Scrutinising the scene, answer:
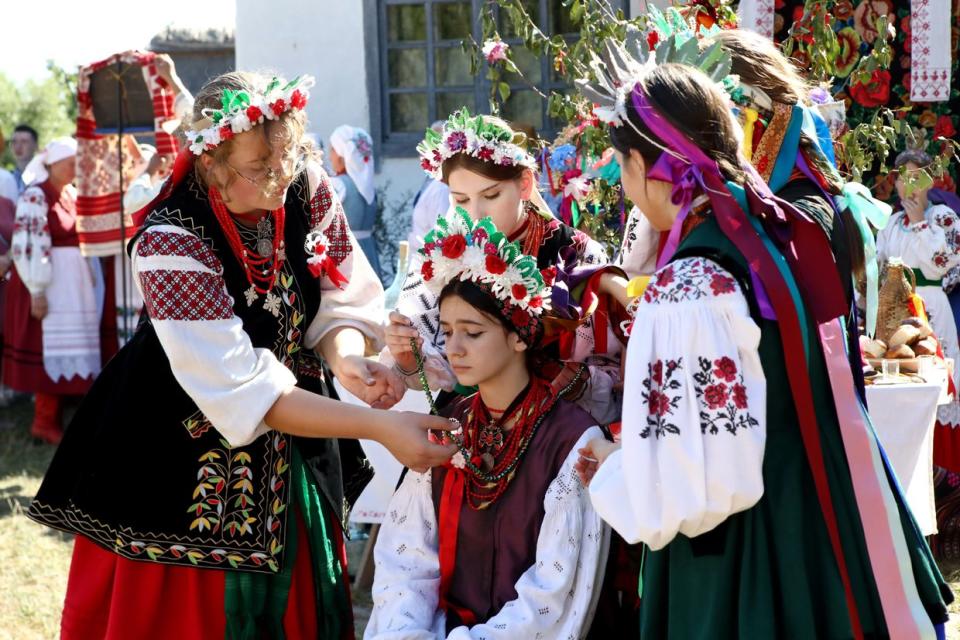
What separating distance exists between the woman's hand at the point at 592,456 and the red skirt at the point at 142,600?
2.20 feet

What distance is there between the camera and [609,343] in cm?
293

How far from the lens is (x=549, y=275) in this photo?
2738 millimetres

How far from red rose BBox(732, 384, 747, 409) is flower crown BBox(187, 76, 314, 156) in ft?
3.76

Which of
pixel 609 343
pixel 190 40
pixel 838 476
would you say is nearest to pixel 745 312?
pixel 838 476

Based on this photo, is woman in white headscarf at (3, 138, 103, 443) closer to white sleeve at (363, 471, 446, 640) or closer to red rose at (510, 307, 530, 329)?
white sleeve at (363, 471, 446, 640)

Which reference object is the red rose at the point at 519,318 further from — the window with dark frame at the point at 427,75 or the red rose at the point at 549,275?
the window with dark frame at the point at 427,75

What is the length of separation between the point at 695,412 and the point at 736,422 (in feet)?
0.22

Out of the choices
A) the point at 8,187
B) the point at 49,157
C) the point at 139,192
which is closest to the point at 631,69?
the point at 139,192

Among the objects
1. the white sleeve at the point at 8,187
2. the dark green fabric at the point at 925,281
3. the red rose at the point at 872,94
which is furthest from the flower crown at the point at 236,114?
the white sleeve at the point at 8,187

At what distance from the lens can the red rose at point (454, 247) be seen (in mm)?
2680

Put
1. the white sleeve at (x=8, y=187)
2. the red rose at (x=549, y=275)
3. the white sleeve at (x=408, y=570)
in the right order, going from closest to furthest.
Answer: the white sleeve at (x=408, y=570) < the red rose at (x=549, y=275) < the white sleeve at (x=8, y=187)

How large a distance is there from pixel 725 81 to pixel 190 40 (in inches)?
382

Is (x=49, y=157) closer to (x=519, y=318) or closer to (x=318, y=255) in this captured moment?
(x=318, y=255)

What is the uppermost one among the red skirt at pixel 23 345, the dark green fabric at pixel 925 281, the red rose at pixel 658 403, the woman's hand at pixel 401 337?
the red rose at pixel 658 403
